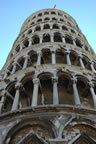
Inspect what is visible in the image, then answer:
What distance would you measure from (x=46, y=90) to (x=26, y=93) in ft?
4.56

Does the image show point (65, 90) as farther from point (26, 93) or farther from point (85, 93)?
point (26, 93)

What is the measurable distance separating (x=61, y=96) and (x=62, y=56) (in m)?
5.18

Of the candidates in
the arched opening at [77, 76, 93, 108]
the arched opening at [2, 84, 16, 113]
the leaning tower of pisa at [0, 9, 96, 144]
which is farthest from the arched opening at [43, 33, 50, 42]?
the arched opening at [2, 84, 16, 113]

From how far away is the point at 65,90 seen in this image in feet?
41.9

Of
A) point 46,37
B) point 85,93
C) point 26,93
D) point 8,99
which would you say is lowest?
point 8,99

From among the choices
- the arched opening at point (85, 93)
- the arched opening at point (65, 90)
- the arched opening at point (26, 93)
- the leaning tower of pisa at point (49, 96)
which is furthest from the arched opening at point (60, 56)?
the arched opening at point (26, 93)

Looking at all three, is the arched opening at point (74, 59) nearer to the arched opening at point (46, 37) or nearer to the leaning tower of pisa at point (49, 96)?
the leaning tower of pisa at point (49, 96)

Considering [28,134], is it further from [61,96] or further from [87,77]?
[87,77]

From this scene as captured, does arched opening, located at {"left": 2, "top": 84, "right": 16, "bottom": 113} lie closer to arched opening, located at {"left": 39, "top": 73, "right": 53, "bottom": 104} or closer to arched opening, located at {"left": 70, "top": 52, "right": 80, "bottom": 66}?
arched opening, located at {"left": 39, "top": 73, "right": 53, "bottom": 104}

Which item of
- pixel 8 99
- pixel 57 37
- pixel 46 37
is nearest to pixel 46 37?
pixel 46 37

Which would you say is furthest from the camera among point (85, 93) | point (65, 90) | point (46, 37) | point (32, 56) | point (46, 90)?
point (46, 37)

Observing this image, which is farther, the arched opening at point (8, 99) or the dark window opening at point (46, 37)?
the dark window opening at point (46, 37)

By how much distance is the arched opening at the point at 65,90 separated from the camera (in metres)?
11.9

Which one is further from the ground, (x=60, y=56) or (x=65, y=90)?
(x=60, y=56)
